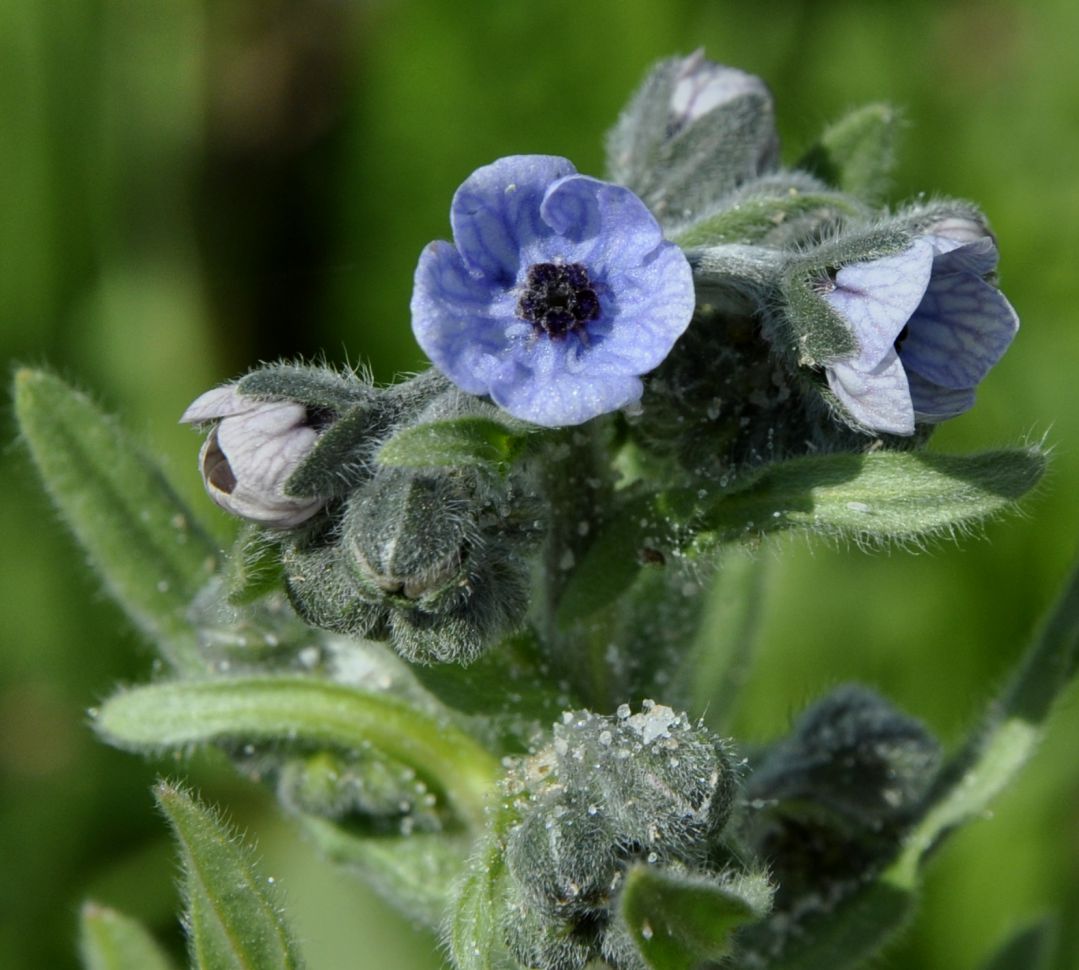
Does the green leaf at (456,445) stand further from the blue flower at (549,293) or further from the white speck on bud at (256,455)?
the white speck on bud at (256,455)

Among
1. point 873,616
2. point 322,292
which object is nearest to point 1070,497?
point 873,616

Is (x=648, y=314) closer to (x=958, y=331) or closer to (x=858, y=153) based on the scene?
(x=958, y=331)

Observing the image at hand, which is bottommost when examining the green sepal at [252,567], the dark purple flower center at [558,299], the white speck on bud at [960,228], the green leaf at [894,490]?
the green leaf at [894,490]

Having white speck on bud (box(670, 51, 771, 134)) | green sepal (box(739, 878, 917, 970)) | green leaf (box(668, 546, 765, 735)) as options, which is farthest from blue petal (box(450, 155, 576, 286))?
green sepal (box(739, 878, 917, 970))

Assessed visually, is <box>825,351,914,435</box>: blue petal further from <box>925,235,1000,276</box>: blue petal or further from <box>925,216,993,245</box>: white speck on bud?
<box>925,216,993,245</box>: white speck on bud

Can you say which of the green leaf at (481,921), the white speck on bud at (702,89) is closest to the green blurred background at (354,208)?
the white speck on bud at (702,89)

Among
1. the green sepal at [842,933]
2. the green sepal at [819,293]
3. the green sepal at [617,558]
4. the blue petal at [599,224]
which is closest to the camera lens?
the blue petal at [599,224]

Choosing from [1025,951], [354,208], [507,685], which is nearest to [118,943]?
[507,685]

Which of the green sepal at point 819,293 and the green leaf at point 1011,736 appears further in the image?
the green leaf at point 1011,736
